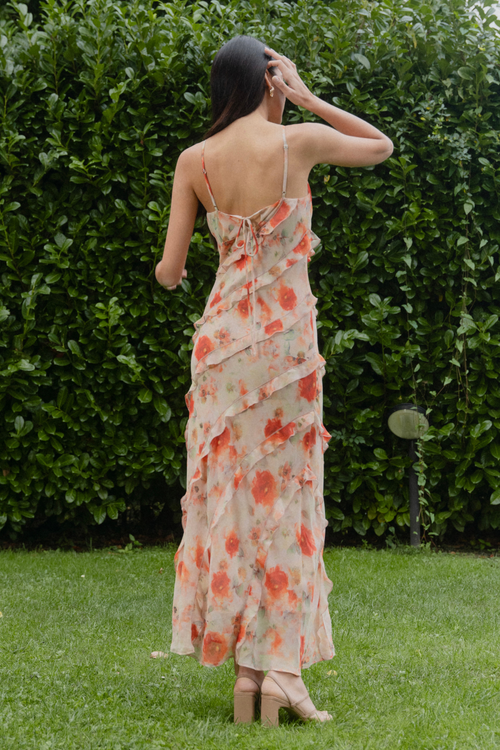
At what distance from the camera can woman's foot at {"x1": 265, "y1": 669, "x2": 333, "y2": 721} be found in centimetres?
212

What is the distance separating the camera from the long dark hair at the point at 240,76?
7.34 feet

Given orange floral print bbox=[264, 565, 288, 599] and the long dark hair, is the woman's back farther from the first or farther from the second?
orange floral print bbox=[264, 565, 288, 599]

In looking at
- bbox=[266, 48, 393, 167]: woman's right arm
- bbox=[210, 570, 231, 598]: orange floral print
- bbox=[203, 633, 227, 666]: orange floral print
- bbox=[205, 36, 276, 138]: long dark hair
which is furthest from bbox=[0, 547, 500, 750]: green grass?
bbox=[205, 36, 276, 138]: long dark hair

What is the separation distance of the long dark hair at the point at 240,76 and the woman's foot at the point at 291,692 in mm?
1571

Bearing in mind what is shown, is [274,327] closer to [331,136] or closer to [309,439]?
[309,439]

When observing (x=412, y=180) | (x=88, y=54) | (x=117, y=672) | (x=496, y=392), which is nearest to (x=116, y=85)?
(x=88, y=54)

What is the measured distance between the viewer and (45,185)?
4.95 meters

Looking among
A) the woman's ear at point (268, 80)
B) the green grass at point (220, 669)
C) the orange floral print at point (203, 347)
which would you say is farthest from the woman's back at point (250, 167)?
the green grass at point (220, 669)

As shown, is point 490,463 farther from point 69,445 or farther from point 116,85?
point 116,85

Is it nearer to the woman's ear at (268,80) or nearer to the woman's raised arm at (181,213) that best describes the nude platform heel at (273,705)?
the woman's raised arm at (181,213)

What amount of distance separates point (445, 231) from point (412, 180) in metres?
0.38

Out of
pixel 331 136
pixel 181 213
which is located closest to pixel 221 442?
pixel 181 213

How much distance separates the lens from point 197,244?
4.82 m

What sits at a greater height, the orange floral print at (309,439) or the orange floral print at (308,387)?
the orange floral print at (308,387)
